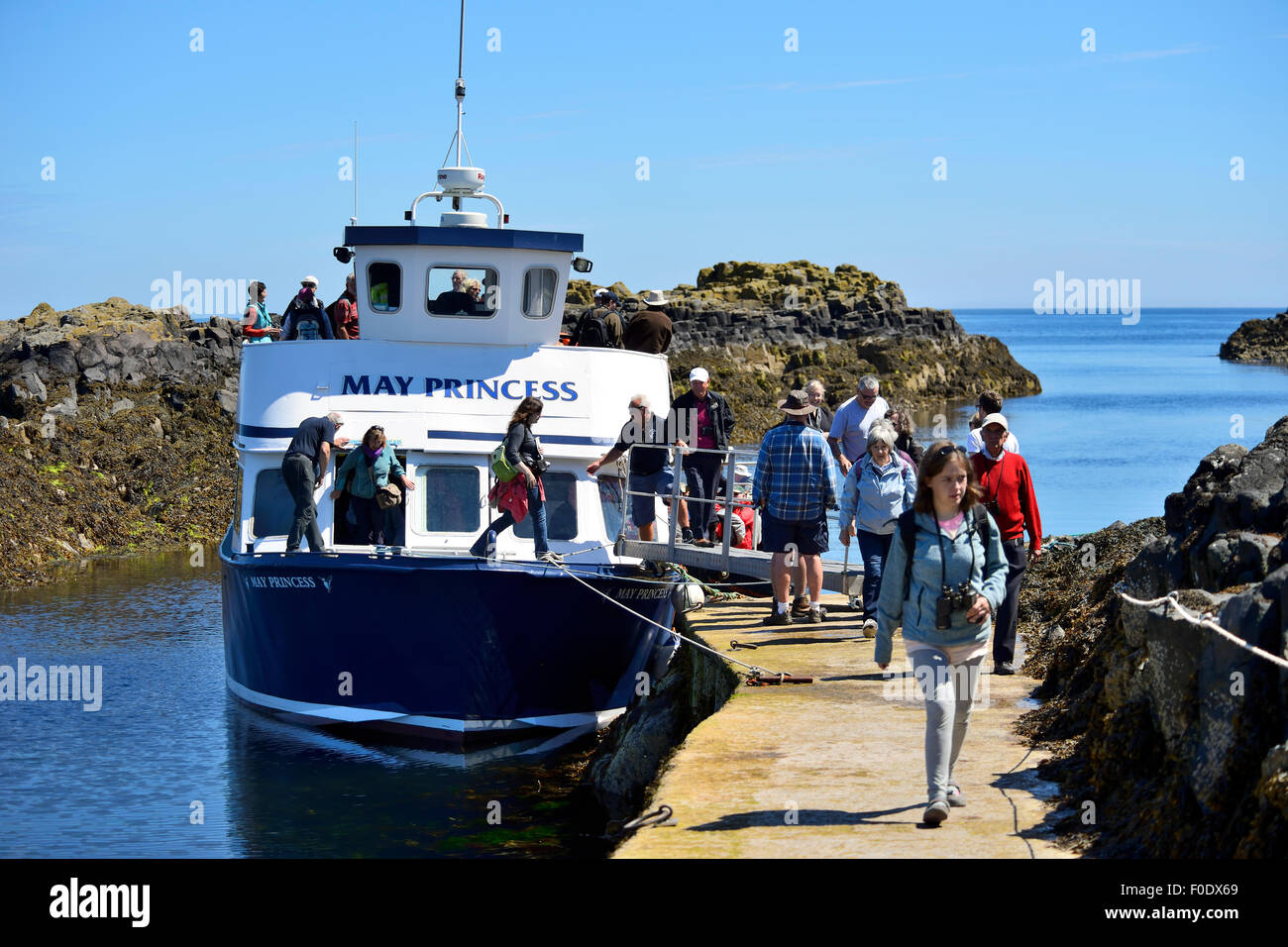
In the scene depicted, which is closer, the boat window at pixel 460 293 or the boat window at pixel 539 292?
the boat window at pixel 460 293

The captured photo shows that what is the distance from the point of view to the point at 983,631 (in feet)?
21.4

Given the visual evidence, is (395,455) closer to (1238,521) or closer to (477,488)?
(477,488)

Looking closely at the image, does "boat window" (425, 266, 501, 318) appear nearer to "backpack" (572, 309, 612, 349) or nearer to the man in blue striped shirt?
"backpack" (572, 309, 612, 349)

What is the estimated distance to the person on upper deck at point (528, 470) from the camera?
38.7 feet

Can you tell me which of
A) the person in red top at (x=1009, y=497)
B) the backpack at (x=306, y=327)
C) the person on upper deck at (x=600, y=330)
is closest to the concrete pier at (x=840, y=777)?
the person in red top at (x=1009, y=497)

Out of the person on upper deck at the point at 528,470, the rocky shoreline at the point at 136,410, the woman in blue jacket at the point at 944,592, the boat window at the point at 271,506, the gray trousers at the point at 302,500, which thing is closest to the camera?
the woman in blue jacket at the point at 944,592

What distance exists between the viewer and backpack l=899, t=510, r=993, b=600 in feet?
21.4

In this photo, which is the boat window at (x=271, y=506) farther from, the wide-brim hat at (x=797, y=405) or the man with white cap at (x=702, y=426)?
the wide-brim hat at (x=797, y=405)

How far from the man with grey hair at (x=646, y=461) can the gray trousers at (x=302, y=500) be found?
2.51 metres

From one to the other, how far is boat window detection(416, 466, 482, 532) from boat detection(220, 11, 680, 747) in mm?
13

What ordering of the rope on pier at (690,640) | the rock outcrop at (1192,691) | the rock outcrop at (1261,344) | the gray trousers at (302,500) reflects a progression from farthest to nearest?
the rock outcrop at (1261,344) → the gray trousers at (302,500) → the rope on pier at (690,640) → the rock outcrop at (1192,691)

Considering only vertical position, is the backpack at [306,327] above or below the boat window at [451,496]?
above


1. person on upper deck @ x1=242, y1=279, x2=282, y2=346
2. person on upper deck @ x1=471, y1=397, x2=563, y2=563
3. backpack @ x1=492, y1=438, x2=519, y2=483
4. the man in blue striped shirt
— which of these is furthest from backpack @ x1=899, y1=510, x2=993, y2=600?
person on upper deck @ x1=242, y1=279, x2=282, y2=346
